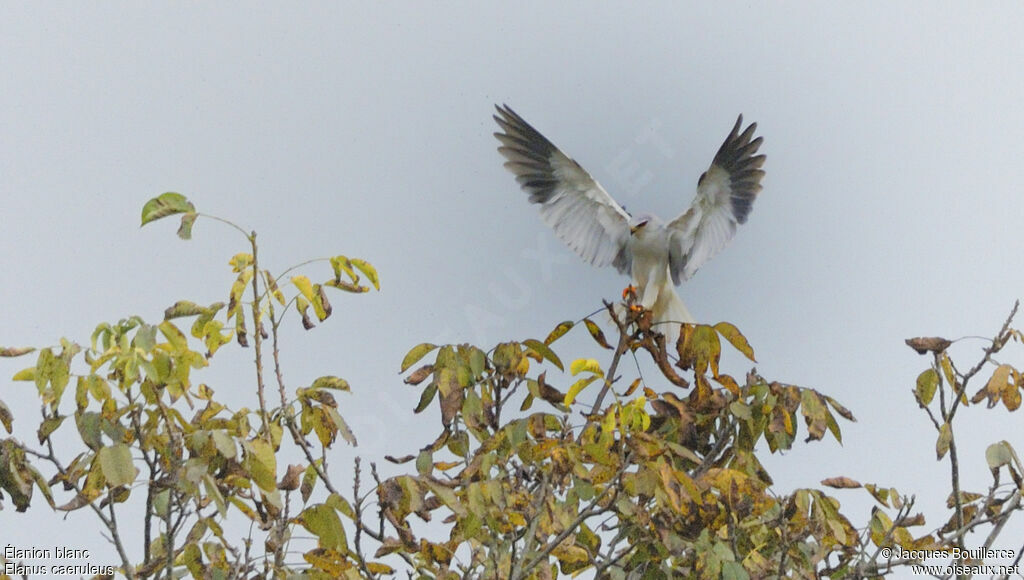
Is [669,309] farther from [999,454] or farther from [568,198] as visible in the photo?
[999,454]

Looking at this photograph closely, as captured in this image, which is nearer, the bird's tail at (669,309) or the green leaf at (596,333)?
the green leaf at (596,333)

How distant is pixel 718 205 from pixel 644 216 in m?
0.46

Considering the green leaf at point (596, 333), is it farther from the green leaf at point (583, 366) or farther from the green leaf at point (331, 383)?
the green leaf at point (331, 383)

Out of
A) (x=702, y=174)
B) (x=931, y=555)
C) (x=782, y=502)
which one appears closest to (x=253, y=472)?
(x=782, y=502)

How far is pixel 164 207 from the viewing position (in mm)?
3008

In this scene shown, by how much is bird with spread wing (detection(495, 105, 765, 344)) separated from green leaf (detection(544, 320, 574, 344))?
229 centimetres

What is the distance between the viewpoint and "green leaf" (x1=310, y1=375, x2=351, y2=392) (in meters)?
3.41

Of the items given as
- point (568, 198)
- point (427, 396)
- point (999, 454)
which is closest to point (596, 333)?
point (427, 396)

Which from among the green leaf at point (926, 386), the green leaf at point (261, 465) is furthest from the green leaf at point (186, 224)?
the green leaf at point (926, 386)

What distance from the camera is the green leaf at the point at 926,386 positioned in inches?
146

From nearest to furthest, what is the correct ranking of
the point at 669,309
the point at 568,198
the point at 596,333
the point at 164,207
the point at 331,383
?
the point at 164,207, the point at 331,383, the point at 596,333, the point at 669,309, the point at 568,198

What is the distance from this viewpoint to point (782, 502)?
3.58 m

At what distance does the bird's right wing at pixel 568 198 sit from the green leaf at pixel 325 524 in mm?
4432

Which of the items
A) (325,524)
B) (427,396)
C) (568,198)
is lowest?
(325,524)
